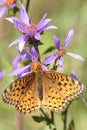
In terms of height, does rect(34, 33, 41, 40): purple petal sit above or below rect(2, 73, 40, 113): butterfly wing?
above

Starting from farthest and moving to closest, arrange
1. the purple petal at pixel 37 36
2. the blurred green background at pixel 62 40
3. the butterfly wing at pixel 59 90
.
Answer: the blurred green background at pixel 62 40 → the purple petal at pixel 37 36 → the butterfly wing at pixel 59 90

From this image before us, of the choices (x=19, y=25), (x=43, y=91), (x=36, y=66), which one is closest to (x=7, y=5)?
(x=19, y=25)

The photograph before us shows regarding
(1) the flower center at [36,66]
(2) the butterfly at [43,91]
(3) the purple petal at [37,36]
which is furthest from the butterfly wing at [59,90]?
(3) the purple petal at [37,36]

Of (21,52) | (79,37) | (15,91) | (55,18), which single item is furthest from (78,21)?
(15,91)

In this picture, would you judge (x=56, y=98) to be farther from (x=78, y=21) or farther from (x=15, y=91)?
(x=78, y=21)

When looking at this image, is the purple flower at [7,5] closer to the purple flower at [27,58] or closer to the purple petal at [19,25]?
the purple petal at [19,25]

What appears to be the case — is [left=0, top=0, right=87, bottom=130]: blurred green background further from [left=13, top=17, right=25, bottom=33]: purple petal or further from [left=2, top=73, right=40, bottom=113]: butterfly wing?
[left=2, top=73, right=40, bottom=113]: butterfly wing

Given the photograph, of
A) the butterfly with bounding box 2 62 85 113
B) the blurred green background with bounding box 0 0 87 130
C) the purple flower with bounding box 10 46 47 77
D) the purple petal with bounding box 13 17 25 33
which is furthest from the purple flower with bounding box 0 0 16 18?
the butterfly with bounding box 2 62 85 113

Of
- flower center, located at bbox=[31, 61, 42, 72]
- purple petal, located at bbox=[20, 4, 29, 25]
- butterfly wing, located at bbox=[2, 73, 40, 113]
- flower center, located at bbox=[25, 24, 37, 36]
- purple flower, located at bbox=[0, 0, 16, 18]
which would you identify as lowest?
butterfly wing, located at bbox=[2, 73, 40, 113]
